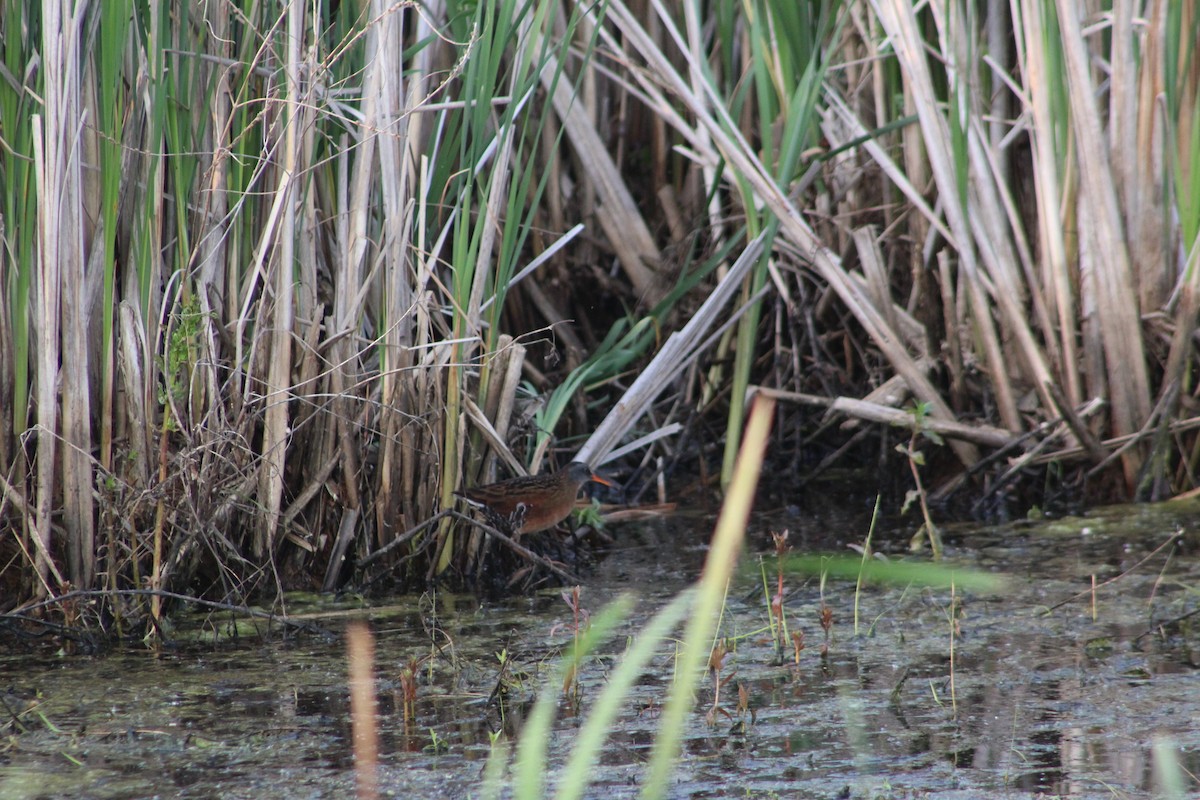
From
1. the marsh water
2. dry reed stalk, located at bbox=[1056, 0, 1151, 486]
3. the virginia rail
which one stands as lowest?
the marsh water

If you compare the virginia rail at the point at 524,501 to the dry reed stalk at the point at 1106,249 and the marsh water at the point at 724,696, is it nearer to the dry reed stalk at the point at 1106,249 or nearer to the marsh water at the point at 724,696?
the marsh water at the point at 724,696

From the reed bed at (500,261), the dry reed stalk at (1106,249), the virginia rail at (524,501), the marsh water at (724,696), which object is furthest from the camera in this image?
the dry reed stalk at (1106,249)

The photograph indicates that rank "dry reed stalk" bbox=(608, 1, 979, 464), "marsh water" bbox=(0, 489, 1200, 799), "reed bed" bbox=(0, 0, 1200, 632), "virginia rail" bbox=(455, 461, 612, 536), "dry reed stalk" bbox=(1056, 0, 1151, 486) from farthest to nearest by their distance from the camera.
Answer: "dry reed stalk" bbox=(608, 1, 979, 464), "dry reed stalk" bbox=(1056, 0, 1151, 486), "virginia rail" bbox=(455, 461, 612, 536), "reed bed" bbox=(0, 0, 1200, 632), "marsh water" bbox=(0, 489, 1200, 799)

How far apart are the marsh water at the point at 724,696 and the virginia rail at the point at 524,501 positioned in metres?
0.21

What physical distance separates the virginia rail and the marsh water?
209 millimetres

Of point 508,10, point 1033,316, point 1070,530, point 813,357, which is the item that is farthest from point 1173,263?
point 508,10

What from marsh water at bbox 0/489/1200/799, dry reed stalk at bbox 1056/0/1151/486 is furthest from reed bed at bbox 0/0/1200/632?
marsh water at bbox 0/489/1200/799

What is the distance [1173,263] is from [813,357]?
1329mm

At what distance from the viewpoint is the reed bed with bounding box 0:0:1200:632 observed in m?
3.18

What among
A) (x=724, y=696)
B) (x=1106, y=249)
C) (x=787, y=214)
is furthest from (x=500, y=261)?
(x=1106, y=249)

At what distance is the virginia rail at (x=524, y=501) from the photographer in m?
3.68

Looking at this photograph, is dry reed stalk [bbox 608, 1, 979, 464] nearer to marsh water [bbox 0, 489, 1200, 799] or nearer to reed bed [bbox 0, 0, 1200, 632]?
reed bed [bbox 0, 0, 1200, 632]

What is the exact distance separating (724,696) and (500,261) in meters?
1.41

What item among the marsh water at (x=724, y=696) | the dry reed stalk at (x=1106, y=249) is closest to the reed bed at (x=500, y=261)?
the dry reed stalk at (x=1106, y=249)
